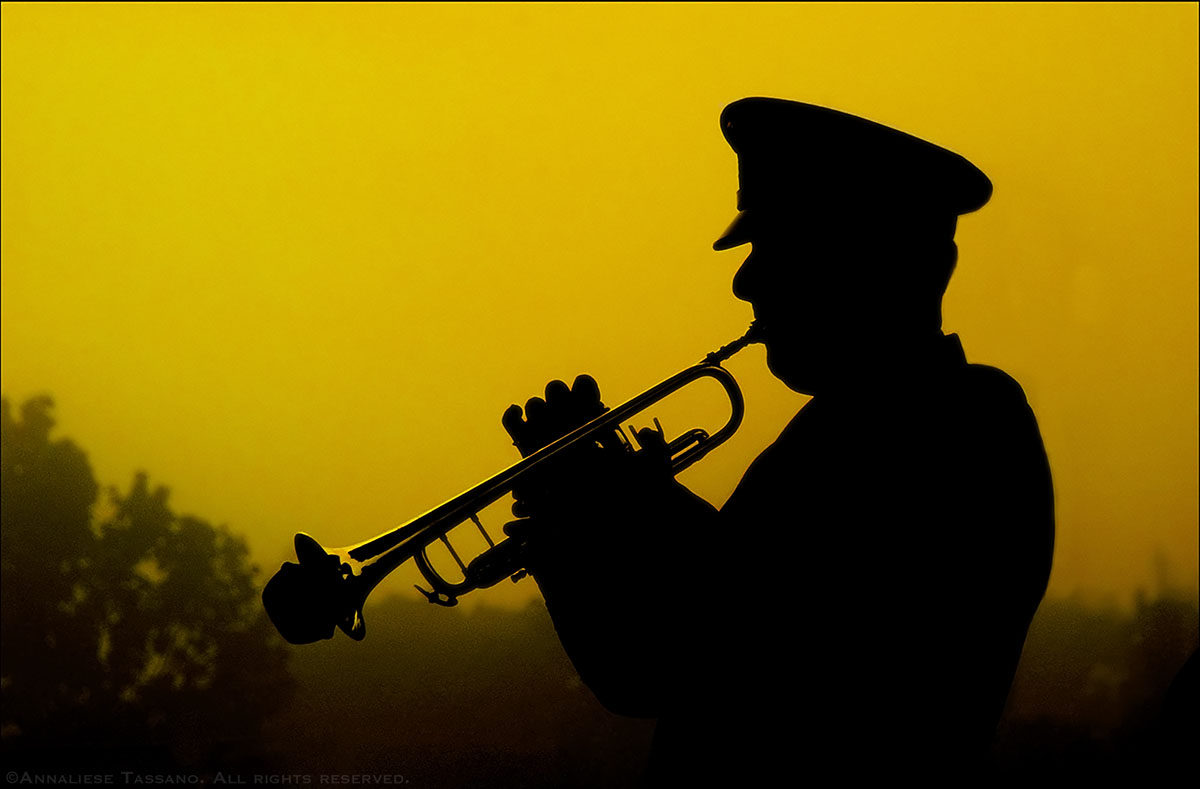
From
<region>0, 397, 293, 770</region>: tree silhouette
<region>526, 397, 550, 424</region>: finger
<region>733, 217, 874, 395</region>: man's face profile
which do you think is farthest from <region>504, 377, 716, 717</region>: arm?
<region>0, 397, 293, 770</region>: tree silhouette

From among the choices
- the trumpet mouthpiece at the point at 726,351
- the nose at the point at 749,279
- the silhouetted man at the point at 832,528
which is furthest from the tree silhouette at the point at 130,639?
the nose at the point at 749,279

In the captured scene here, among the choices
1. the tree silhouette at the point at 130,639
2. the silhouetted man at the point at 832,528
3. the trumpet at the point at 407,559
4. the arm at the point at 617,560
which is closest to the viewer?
the silhouetted man at the point at 832,528

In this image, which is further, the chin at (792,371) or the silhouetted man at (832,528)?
the chin at (792,371)

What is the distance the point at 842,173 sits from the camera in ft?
4.82

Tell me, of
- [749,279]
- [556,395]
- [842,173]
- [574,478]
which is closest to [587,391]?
[556,395]

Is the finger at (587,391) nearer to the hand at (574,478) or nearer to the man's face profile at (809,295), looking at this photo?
the hand at (574,478)

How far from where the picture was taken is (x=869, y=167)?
146 centimetres

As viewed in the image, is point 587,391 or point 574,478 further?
point 587,391

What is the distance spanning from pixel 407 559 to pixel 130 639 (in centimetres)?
364

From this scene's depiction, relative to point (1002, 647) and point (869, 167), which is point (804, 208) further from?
point (1002, 647)

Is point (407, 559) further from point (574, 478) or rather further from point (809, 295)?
point (809, 295)

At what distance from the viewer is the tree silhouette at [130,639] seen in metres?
4.57

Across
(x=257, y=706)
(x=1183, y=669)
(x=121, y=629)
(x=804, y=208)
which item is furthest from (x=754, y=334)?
(x=121, y=629)

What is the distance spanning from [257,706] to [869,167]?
4278 millimetres
